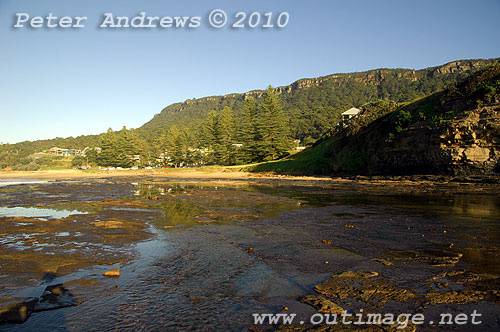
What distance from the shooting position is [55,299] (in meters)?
4.33

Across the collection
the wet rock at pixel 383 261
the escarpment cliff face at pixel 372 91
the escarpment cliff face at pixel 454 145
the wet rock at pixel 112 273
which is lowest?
the wet rock at pixel 383 261

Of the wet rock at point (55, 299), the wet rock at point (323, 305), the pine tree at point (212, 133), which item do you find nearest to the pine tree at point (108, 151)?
the pine tree at point (212, 133)

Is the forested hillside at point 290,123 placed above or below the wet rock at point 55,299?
above

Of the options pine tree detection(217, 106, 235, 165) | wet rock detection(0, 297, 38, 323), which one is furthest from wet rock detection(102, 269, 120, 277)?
pine tree detection(217, 106, 235, 165)

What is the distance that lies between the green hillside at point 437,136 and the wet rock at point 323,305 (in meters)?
21.9

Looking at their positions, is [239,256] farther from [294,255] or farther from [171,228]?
[171,228]

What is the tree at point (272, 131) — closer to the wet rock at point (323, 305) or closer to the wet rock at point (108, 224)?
the wet rock at point (108, 224)

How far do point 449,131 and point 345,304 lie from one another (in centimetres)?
2268

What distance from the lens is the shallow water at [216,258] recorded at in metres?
4.02

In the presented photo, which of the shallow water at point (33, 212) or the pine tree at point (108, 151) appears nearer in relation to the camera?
the shallow water at point (33, 212)

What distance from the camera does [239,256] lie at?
6496mm

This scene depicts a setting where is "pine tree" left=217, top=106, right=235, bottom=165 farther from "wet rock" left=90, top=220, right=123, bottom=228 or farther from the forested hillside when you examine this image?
"wet rock" left=90, top=220, right=123, bottom=228

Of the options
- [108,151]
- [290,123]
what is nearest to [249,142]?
[108,151]

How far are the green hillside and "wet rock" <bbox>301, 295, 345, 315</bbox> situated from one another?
21.9 meters
